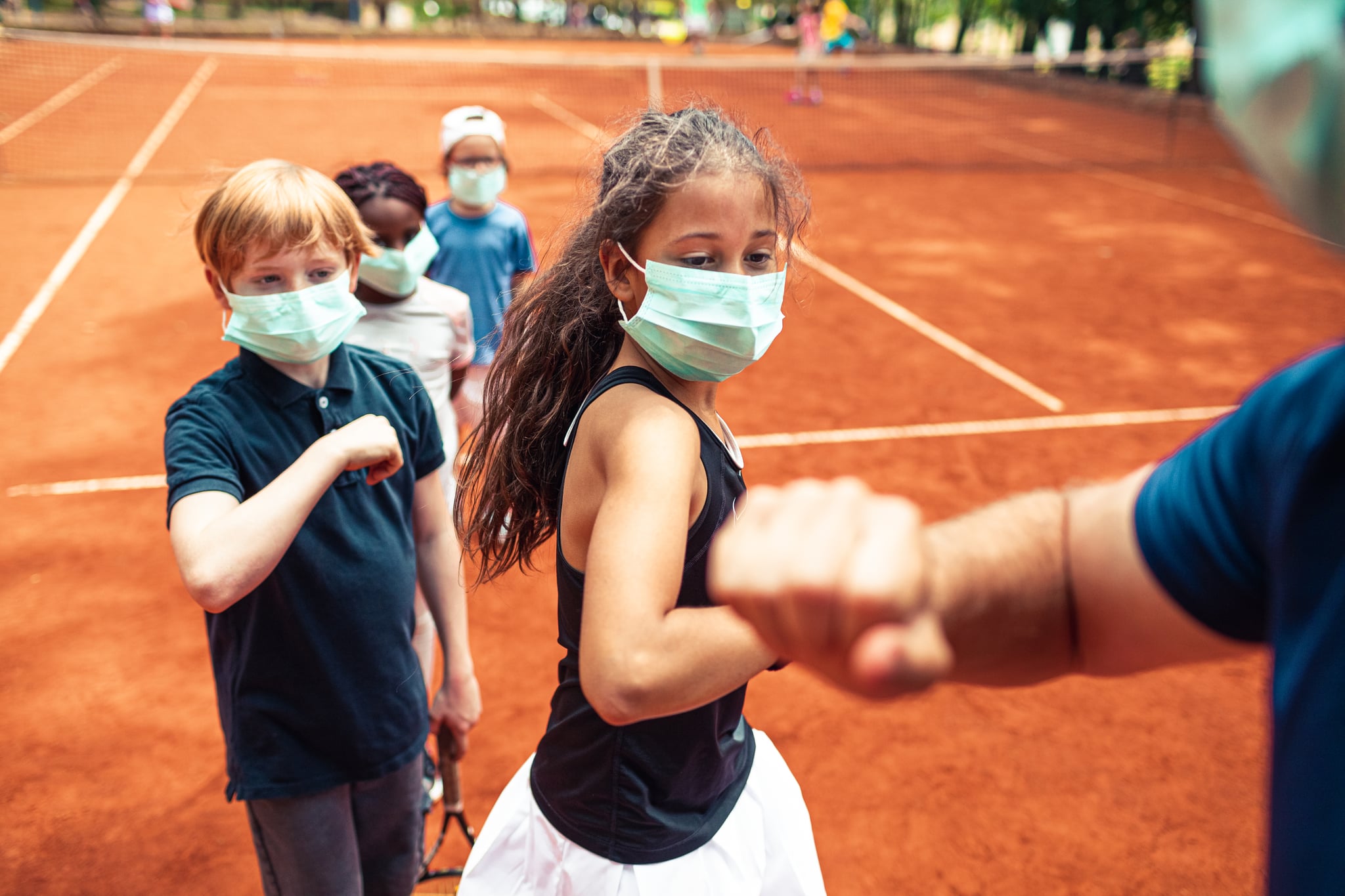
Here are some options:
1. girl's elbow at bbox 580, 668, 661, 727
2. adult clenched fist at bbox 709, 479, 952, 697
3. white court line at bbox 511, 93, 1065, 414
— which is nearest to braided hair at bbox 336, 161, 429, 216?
white court line at bbox 511, 93, 1065, 414

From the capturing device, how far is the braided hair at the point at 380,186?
165 inches

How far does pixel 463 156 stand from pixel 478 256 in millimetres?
607

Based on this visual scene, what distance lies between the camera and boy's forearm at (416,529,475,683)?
3021 mm

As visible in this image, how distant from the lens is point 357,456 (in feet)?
7.68

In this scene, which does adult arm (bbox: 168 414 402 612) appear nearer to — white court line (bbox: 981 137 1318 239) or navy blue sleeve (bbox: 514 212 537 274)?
navy blue sleeve (bbox: 514 212 537 274)

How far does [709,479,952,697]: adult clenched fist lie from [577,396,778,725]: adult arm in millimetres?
483

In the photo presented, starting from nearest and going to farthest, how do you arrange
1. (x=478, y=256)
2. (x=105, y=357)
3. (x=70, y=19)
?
1. (x=478, y=256)
2. (x=105, y=357)
3. (x=70, y=19)

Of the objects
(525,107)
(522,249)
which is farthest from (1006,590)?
(525,107)

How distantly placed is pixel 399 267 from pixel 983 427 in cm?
530

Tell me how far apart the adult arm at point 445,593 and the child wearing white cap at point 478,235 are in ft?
7.78

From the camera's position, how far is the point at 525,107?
25.4m

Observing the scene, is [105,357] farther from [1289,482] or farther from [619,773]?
[1289,482]

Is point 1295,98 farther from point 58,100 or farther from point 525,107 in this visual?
point 58,100

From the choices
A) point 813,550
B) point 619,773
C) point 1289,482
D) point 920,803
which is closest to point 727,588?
point 813,550
